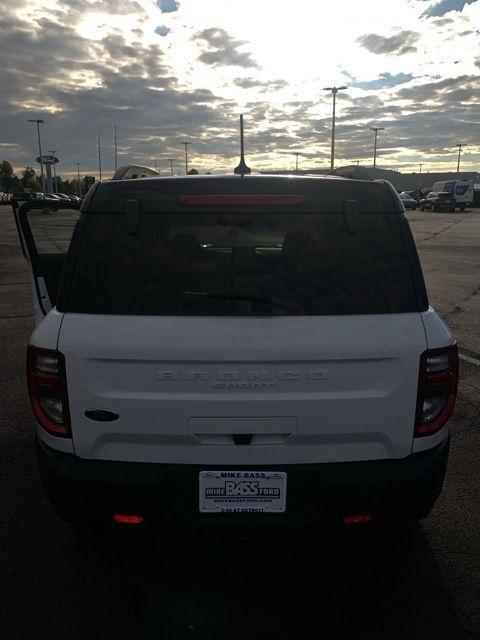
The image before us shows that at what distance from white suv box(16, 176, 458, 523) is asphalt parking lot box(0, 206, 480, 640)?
28 centimetres

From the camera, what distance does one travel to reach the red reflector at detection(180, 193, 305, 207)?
2350 mm

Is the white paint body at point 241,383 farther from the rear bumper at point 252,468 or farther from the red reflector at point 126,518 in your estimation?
the red reflector at point 126,518

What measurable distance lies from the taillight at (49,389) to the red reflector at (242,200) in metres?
0.83

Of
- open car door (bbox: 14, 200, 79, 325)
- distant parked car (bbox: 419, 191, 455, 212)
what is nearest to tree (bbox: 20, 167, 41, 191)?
distant parked car (bbox: 419, 191, 455, 212)

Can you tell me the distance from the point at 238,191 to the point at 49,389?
113 cm

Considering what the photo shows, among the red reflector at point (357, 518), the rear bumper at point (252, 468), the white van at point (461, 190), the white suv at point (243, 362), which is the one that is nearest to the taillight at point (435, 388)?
the white suv at point (243, 362)

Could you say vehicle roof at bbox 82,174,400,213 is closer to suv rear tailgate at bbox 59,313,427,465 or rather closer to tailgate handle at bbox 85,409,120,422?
suv rear tailgate at bbox 59,313,427,465

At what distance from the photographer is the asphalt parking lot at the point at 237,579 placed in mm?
2328

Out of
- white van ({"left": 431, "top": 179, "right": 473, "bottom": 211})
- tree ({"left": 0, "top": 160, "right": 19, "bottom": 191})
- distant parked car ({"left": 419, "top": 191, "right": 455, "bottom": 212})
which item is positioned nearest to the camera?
distant parked car ({"left": 419, "top": 191, "right": 455, "bottom": 212})

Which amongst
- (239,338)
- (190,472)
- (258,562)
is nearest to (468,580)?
(258,562)

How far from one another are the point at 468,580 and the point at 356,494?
33.0 inches

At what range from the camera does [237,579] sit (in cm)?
262

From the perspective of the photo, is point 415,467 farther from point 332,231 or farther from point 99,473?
point 99,473

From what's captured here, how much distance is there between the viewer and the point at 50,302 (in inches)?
159
